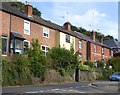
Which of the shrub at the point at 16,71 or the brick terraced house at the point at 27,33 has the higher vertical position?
the brick terraced house at the point at 27,33

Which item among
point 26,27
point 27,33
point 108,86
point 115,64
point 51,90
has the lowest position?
point 108,86

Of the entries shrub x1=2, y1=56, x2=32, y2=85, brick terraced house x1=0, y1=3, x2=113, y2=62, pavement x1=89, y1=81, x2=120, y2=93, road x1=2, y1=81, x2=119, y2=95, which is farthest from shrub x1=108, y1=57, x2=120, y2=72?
road x1=2, y1=81, x2=119, y2=95

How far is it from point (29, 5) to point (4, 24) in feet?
30.1

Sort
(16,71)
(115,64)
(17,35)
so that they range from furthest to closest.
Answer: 1. (115,64)
2. (17,35)
3. (16,71)

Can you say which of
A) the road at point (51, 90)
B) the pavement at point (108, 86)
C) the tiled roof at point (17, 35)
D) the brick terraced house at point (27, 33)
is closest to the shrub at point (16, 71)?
the brick terraced house at point (27, 33)

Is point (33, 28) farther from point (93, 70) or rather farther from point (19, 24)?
point (93, 70)

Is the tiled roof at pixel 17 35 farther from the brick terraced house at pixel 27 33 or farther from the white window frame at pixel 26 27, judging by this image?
the white window frame at pixel 26 27

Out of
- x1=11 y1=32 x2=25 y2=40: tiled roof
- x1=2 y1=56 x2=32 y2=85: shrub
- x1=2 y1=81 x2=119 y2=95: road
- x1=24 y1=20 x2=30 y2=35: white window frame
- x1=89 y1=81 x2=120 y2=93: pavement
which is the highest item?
x1=24 y1=20 x2=30 y2=35: white window frame

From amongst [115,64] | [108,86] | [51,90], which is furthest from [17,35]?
[115,64]

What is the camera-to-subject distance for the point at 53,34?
49.2m

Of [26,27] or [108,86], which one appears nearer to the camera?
[108,86]

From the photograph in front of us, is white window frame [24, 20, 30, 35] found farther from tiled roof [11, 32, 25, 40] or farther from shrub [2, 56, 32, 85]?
shrub [2, 56, 32, 85]

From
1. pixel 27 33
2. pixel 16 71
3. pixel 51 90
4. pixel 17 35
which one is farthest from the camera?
pixel 27 33

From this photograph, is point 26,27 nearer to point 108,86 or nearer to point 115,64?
point 108,86
